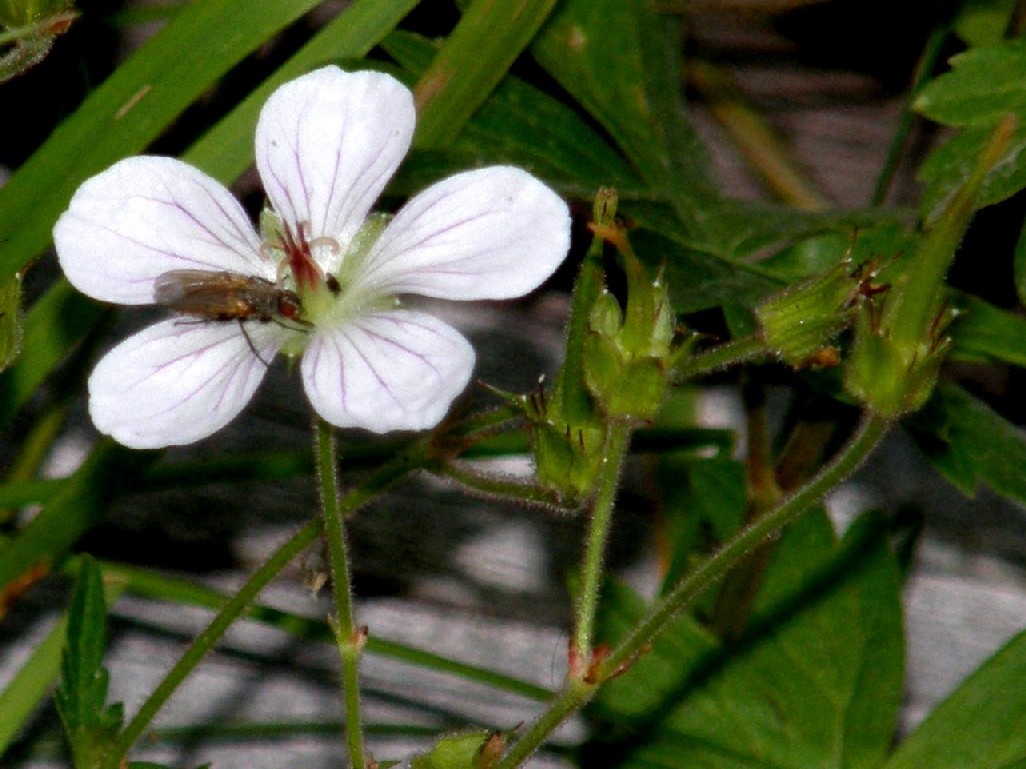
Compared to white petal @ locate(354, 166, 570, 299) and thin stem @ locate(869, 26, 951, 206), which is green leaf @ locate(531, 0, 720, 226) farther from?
white petal @ locate(354, 166, 570, 299)

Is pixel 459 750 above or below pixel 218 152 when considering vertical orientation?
below

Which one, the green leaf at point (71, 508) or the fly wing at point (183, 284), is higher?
the fly wing at point (183, 284)

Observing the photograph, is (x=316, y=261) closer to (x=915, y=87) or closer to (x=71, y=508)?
(x=71, y=508)

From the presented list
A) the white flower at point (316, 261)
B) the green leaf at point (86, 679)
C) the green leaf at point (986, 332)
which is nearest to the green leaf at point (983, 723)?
the green leaf at point (986, 332)

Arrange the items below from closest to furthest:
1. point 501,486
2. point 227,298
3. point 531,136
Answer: point 227,298 < point 501,486 < point 531,136

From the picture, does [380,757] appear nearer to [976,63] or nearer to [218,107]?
[218,107]

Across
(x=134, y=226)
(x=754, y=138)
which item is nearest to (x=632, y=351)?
(x=134, y=226)

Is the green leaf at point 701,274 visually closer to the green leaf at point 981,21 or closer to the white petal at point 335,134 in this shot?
the white petal at point 335,134
